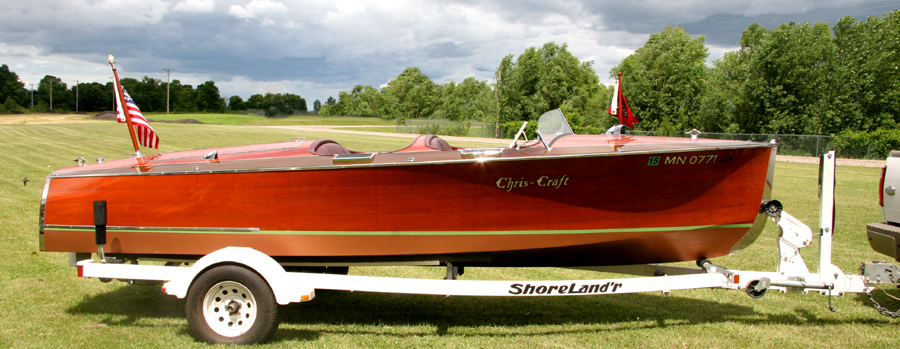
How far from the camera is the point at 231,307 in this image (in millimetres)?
4027

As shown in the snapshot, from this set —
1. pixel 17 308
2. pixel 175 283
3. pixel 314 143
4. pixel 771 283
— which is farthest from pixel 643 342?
pixel 17 308

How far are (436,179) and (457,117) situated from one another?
66.3 meters

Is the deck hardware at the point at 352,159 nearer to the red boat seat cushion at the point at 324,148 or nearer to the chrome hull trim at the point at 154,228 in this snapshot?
the red boat seat cushion at the point at 324,148

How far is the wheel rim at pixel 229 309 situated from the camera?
3998 mm

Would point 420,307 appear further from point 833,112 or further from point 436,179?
point 833,112

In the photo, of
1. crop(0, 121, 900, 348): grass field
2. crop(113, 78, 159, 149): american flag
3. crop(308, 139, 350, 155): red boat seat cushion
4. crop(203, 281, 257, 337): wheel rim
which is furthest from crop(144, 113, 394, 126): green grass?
crop(203, 281, 257, 337): wheel rim

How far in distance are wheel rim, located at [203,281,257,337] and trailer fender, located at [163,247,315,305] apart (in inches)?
7.4

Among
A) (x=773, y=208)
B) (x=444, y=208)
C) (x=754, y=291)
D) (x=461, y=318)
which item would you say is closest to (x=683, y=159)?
(x=773, y=208)

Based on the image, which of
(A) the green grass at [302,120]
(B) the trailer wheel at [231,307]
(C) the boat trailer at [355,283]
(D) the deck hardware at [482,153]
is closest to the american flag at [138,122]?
(C) the boat trailer at [355,283]

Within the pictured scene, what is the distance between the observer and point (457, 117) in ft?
229

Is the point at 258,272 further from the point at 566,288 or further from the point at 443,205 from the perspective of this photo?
the point at 566,288

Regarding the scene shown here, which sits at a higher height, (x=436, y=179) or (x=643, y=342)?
(x=436, y=179)

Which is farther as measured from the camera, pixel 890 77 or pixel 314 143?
pixel 890 77

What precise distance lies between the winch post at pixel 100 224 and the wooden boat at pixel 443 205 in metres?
0.08
